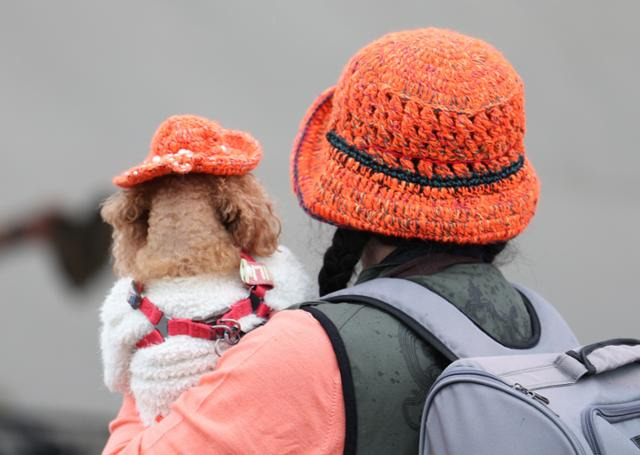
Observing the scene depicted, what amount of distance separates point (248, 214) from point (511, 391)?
0.56 meters

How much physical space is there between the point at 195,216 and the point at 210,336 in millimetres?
204

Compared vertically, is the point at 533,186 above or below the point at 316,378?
above

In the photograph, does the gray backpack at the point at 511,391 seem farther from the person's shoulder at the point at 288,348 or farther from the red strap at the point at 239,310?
the red strap at the point at 239,310

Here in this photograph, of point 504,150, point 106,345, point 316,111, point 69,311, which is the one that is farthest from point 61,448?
point 504,150

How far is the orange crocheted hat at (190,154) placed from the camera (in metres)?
1.28

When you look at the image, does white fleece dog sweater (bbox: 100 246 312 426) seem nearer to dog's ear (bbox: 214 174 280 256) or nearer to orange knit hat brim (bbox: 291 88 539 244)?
dog's ear (bbox: 214 174 280 256)

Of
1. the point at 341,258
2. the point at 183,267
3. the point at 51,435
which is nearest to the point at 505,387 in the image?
the point at 341,258

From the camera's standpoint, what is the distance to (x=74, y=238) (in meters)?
3.03

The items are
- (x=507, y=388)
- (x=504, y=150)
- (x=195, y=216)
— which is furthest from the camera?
(x=195, y=216)

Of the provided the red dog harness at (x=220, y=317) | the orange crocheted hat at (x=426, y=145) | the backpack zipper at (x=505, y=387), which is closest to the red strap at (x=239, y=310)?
the red dog harness at (x=220, y=317)

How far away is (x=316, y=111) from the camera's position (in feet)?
4.45

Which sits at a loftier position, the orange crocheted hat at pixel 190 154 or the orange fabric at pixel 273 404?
the orange crocheted hat at pixel 190 154

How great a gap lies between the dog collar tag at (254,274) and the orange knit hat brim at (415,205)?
0.52ft

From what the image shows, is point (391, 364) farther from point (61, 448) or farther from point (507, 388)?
point (61, 448)
